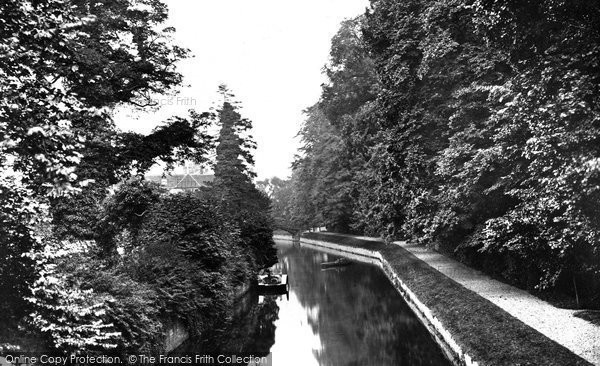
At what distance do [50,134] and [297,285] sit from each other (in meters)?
27.7

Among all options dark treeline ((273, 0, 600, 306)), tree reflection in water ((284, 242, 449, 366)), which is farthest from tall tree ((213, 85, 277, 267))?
dark treeline ((273, 0, 600, 306))

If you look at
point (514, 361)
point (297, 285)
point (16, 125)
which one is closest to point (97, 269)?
point (16, 125)

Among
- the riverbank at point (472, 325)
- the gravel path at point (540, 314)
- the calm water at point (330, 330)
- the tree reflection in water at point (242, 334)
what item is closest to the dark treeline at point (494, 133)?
the gravel path at point (540, 314)

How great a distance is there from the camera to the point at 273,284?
28.2 metres

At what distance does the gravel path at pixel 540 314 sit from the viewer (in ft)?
36.1

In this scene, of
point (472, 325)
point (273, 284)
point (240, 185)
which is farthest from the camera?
point (240, 185)

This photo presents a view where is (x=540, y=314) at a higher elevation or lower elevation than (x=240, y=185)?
lower

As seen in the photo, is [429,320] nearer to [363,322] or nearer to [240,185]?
[363,322]

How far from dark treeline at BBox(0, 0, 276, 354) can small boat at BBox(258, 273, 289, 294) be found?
180 cm

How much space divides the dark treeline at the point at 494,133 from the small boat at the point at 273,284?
889 cm

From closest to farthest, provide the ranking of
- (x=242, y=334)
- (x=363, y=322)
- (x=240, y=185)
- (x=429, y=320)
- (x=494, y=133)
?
(x=494, y=133)
(x=429, y=320)
(x=242, y=334)
(x=363, y=322)
(x=240, y=185)

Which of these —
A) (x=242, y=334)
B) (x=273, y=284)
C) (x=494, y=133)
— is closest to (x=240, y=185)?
(x=273, y=284)

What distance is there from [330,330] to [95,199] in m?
11.5

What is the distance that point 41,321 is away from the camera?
8.77m
